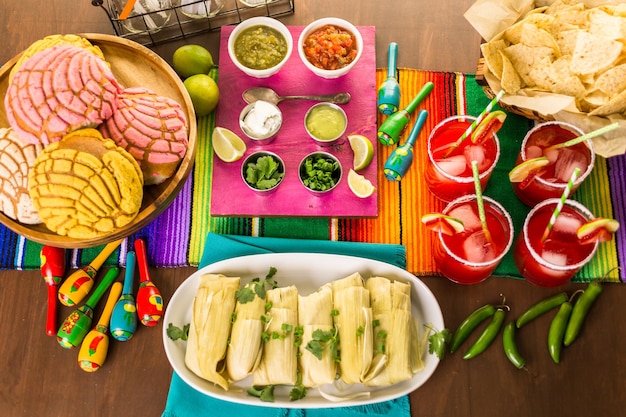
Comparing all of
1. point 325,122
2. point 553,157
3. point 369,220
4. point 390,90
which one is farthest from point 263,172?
point 553,157

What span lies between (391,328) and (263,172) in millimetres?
706

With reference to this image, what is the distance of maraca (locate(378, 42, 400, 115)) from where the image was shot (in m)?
1.98

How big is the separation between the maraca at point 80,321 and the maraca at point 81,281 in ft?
0.11

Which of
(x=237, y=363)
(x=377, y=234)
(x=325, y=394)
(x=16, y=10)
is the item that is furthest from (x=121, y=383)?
(x=16, y=10)

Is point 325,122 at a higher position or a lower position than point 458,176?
higher

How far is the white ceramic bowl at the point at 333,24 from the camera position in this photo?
6.39 ft

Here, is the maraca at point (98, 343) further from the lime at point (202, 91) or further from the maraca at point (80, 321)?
the lime at point (202, 91)

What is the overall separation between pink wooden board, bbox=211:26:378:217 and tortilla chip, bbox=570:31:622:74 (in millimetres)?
701

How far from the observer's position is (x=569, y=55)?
5.74ft

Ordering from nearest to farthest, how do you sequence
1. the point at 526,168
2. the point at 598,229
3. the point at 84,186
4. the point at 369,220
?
the point at 84,186, the point at 598,229, the point at 526,168, the point at 369,220

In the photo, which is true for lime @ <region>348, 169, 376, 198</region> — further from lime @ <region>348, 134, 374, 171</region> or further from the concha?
the concha

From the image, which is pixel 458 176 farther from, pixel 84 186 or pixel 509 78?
pixel 84 186

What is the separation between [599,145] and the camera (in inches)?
66.6

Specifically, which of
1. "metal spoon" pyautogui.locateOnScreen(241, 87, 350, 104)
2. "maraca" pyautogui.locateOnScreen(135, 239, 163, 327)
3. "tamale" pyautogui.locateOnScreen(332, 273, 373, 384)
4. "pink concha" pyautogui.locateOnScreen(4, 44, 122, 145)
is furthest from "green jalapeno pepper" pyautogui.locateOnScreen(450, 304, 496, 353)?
"pink concha" pyautogui.locateOnScreen(4, 44, 122, 145)
